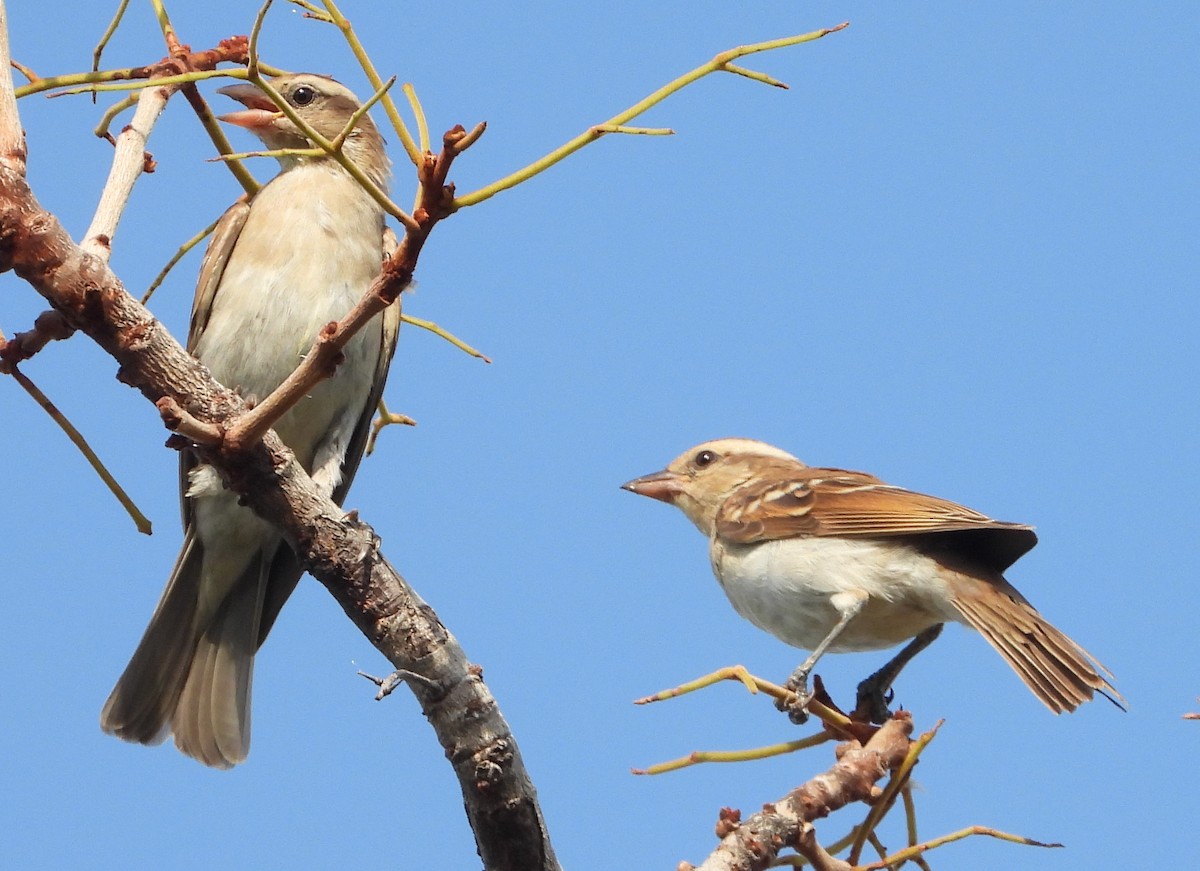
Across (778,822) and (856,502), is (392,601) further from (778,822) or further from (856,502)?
(856,502)

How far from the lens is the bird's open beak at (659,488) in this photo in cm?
693

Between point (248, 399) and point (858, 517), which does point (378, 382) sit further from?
point (858, 517)

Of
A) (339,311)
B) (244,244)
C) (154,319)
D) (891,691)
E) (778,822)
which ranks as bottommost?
(778,822)

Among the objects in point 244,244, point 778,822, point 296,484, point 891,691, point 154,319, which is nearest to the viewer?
point 778,822

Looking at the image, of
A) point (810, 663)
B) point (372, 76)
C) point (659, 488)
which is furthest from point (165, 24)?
point (659, 488)

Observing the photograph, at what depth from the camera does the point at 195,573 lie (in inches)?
247

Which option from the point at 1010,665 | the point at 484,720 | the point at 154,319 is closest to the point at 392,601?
the point at 484,720

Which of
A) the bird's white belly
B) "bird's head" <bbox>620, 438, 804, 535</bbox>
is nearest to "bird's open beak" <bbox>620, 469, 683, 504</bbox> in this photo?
"bird's head" <bbox>620, 438, 804, 535</bbox>

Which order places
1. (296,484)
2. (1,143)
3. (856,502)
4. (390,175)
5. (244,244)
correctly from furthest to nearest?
(390,175), (244,244), (856,502), (296,484), (1,143)

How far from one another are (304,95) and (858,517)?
3.72 meters

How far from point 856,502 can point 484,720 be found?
7.80 feet

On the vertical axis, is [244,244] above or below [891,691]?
above

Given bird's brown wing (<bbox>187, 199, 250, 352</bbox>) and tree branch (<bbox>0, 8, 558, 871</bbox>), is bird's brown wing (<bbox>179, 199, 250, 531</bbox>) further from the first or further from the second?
tree branch (<bbox>0, 8, 558, 871</bbox>)

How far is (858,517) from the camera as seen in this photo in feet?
18.5
